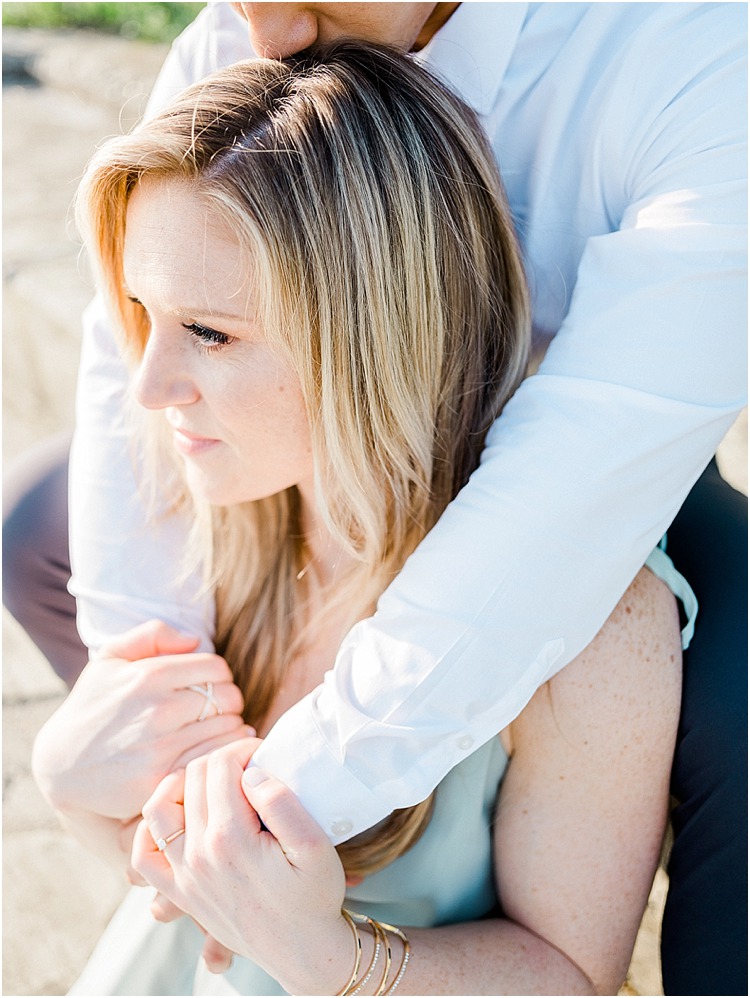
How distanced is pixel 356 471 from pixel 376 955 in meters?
0.59

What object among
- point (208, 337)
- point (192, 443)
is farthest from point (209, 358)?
point (192, 443)

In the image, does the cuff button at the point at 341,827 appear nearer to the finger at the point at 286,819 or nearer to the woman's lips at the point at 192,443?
the finger at the point at 286,819

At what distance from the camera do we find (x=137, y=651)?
154cm

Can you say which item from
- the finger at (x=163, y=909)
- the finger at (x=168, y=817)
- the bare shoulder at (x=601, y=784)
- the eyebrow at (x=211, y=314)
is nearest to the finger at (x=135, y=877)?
the finger at (x=163, y=909)

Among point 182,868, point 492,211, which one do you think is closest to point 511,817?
point 182,868

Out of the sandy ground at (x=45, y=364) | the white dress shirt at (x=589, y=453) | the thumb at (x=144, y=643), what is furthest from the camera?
the sandy ground at (x=45, y=364)

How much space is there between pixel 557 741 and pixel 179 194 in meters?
0.79

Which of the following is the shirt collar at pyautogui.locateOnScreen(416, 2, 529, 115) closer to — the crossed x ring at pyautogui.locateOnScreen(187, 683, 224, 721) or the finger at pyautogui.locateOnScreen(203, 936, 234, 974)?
the crossed x ring at pyautogui.locateOnScreen(187, 683, 224, 721)

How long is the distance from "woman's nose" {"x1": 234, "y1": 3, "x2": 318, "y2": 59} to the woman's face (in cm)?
21

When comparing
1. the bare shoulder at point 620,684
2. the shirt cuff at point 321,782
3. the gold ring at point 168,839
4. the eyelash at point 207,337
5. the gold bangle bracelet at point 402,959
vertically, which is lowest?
the gold bangle bracelet at point 402,959

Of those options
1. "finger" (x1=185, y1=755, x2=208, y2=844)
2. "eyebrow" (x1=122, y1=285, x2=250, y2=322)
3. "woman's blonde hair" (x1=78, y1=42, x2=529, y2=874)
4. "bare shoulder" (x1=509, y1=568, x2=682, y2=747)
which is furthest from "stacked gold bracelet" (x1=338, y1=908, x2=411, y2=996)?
"eyebrow" (x1=122, y1=285, x2=250, y2=322)

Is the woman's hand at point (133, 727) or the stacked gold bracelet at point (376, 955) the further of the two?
the woman's hand at point (133, 727)

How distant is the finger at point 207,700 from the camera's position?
4.76ft

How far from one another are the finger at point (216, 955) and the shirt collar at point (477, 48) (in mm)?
1163
